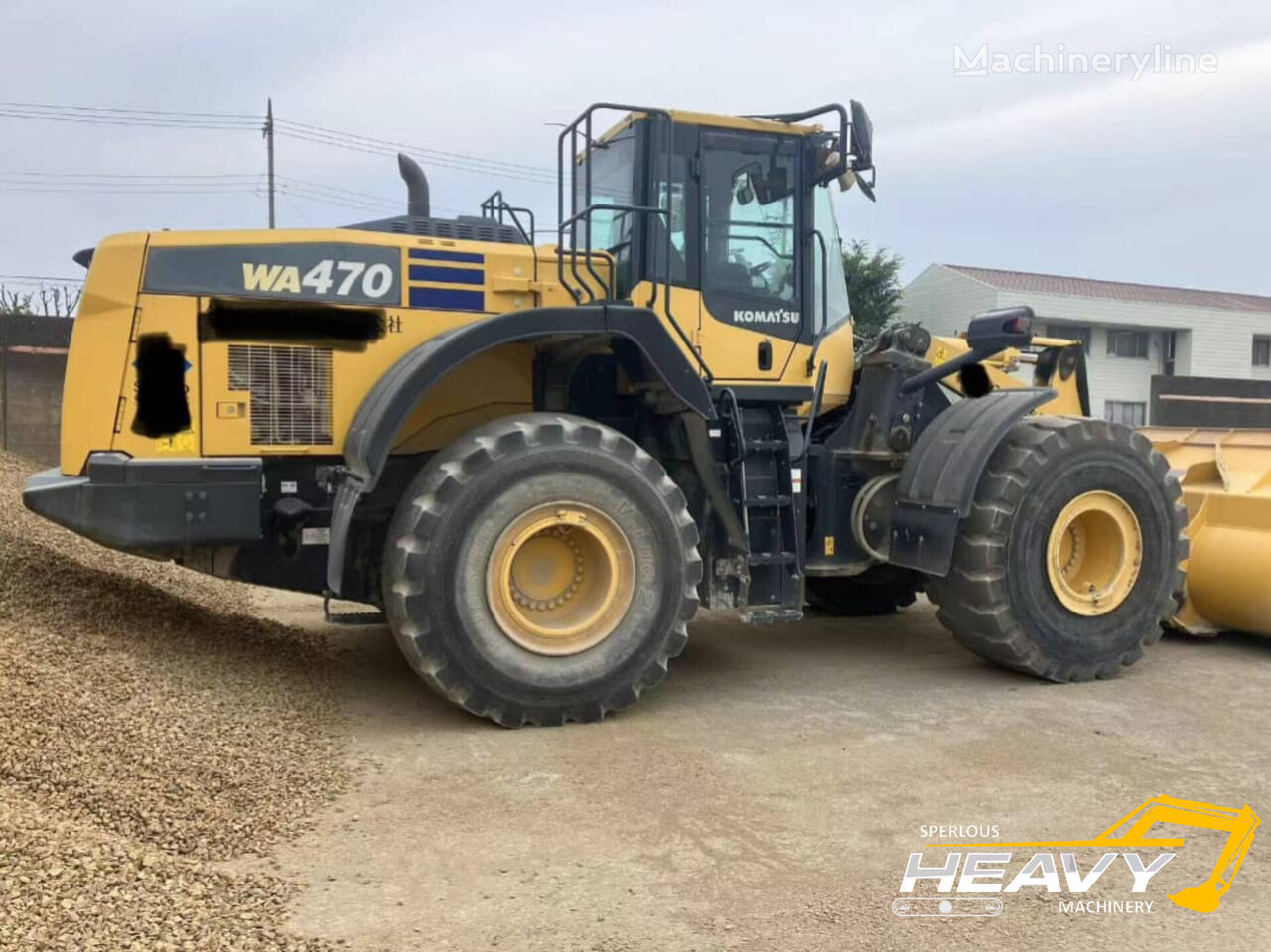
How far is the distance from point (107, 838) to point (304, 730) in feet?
4.97

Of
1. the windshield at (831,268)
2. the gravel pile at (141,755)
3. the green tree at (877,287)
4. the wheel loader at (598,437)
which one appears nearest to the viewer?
the gravel pile at (141,755)

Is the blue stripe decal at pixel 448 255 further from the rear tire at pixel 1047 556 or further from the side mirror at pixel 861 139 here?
the rear tire at pixel 1047 556

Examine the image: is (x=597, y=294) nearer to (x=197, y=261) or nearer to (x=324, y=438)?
(x=324, y=438)

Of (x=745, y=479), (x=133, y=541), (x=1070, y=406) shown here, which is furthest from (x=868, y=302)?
(x=133, y=541)

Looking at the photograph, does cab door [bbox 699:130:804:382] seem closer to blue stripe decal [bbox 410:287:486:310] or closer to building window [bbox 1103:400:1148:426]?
blue stripe decal [bbox 410:287:486:310]

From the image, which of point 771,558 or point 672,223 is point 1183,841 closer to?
point 771,558

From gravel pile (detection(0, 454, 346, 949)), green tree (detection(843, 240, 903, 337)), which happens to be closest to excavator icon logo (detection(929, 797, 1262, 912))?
gravel pile (detection(0, 454, 346, 949))

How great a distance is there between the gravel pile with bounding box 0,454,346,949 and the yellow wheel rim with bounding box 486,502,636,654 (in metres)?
1.01

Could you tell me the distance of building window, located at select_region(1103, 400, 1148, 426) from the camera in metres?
32.0

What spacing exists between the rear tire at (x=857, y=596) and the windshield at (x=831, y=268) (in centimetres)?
217

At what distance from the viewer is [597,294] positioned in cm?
579

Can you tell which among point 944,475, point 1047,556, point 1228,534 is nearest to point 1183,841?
point 1047,556

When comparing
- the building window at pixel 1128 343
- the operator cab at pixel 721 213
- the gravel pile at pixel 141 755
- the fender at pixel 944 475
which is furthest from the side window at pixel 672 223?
the building window at pixel 1128 343

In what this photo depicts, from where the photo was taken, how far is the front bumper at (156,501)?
486cm
